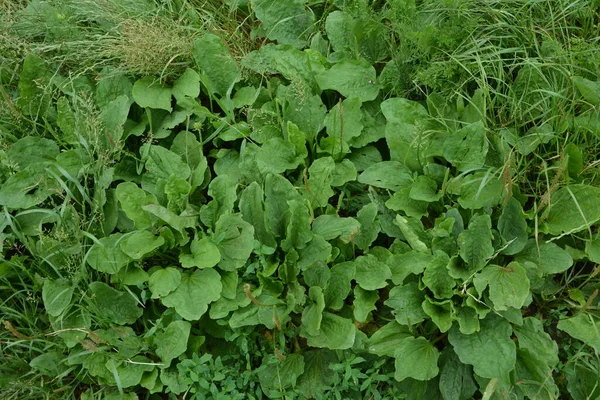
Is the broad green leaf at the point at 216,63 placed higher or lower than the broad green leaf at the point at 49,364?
higher

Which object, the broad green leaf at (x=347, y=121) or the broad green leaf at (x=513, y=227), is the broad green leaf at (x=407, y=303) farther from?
the broad green leaf at (x=347, y=121)

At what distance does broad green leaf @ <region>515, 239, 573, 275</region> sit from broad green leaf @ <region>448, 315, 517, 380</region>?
263 mm

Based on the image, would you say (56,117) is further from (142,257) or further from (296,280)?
→ (296,280)

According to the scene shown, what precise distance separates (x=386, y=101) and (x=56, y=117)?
1508 millimetres

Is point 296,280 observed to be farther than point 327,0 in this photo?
No

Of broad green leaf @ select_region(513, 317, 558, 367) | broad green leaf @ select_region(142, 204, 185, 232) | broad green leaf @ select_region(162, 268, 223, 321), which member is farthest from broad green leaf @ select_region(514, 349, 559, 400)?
broad green leaf @ select_region(142, 204, 185, 232)

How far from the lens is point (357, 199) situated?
→ 2773mm

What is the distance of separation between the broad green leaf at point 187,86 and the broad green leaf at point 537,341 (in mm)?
1660

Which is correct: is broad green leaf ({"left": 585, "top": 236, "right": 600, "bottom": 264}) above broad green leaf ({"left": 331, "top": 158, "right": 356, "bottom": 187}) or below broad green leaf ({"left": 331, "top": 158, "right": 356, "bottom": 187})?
below

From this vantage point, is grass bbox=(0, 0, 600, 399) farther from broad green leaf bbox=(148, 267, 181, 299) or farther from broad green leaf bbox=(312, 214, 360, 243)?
broad green leaf bbox=(312, 214, 360, 243)

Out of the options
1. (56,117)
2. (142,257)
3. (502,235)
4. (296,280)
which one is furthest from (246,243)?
(56,117)

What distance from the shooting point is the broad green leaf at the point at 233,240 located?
2.49 metres

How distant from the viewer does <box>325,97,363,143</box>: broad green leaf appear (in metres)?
2.77

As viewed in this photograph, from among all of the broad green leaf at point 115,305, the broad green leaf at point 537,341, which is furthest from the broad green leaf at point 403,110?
the broad green leaf at point 115,305
